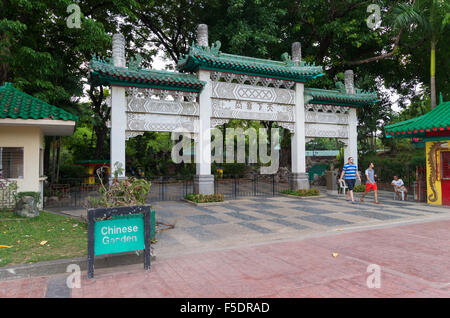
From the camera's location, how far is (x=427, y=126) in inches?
456

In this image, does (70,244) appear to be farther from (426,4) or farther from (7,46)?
(426,4)

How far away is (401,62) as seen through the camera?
22484 millimetres

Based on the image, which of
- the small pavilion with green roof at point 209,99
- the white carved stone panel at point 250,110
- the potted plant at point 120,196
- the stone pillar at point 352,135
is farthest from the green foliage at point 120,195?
the stone pillar at point 352,135

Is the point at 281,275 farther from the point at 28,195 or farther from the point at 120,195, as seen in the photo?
the point at 28,195

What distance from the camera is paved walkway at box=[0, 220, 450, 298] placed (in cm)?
385

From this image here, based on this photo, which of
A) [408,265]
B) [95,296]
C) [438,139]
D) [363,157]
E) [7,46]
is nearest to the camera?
[95,296]

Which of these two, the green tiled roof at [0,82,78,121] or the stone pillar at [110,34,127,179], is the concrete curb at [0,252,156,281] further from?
the stone pillar at [110,34,127,179]

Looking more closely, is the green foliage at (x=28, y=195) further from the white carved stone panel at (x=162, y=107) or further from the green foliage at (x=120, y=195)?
the white carved stone panel at (x=162, y=107)

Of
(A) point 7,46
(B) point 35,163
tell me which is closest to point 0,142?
(B) point 35,163

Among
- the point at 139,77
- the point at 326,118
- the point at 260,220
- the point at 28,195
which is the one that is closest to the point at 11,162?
the point at 28,195

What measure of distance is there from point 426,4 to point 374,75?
734 cm

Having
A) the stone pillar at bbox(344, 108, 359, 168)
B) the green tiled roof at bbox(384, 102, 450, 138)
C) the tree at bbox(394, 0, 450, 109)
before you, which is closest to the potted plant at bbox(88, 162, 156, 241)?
the green tiled roof at bbox(384, 102, 450, 138)

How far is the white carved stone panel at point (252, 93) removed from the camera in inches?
539

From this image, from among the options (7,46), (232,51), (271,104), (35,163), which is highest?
(232,51)
